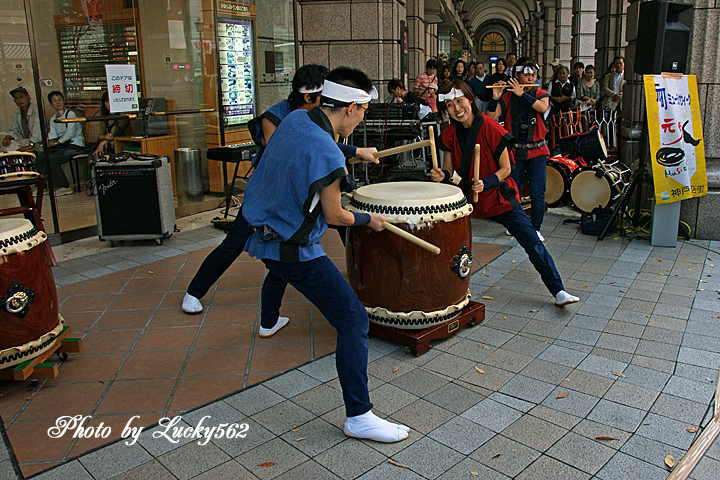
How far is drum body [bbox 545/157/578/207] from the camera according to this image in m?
8.04

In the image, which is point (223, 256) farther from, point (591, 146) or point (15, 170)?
point (591, 146)

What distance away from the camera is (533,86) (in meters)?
6.37

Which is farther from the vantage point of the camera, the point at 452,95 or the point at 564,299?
the point at 564,299

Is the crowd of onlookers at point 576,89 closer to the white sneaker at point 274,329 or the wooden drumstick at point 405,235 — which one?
the white sneaker at point 274,329

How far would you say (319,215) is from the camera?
3.01m

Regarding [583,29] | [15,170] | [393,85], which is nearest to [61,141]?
[15,170]

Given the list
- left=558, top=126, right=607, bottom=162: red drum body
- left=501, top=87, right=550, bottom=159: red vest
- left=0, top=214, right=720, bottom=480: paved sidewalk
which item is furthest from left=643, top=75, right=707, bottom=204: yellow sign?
left=558, top=126, right=607, bottom=162: red drum body

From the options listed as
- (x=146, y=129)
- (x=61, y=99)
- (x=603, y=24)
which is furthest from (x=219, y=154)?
(x=603, y=24)

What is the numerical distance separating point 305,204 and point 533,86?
4.36 m

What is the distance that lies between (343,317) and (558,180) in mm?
5968

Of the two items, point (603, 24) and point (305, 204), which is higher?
point (603, 24)

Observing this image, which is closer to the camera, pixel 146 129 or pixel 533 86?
pixel 533 86

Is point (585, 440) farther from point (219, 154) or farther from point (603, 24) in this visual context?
point (603, 24)

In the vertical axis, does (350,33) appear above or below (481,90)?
above
